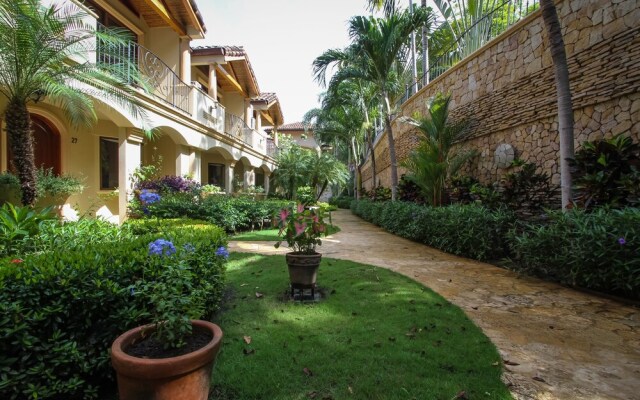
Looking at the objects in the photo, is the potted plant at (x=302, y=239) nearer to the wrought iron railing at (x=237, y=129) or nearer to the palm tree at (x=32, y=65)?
the palm tree at (x=32, y=65)

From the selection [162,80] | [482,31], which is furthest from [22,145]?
[482,31]

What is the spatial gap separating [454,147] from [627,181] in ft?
20.5

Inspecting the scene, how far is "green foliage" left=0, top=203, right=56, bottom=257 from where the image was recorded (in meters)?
Answer: 3.72

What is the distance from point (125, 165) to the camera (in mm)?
8570

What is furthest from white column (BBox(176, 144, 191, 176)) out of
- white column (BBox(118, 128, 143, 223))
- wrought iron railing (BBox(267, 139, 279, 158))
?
wrought iron railing (BBox(267, 139, 279, 158))

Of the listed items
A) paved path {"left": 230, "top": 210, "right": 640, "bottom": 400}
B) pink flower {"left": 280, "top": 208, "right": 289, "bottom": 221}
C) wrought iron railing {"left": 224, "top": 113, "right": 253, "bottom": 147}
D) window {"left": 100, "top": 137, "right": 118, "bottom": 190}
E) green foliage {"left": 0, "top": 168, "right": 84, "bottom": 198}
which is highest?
wrought iron railing {"left": 224, "top": 113, "right": 253, "bottom": 147}

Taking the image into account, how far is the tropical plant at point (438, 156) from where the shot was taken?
9.54 meters

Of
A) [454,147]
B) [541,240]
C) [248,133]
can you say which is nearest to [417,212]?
[454,147]

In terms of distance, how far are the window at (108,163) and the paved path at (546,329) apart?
783 centimetres

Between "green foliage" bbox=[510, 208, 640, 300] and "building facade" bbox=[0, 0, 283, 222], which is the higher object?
"building facade" bbox=[0, 0, 283, 222]

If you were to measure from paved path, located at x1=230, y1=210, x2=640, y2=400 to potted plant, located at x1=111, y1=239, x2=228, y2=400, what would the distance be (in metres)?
2.14

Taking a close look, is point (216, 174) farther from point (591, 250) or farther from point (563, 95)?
point (591, 250)

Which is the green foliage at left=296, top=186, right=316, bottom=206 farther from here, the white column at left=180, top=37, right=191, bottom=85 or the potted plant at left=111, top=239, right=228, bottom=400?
the potted plant at left=111, top=239, right=228, bottom=400

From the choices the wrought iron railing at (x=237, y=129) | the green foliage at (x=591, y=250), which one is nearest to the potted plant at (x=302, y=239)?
the green foliage at (x=591, y=250)
